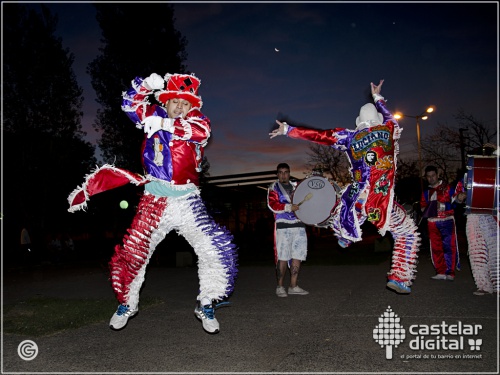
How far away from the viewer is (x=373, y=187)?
4.64 metres

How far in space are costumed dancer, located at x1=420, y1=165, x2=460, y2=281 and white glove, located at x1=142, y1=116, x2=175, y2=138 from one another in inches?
178

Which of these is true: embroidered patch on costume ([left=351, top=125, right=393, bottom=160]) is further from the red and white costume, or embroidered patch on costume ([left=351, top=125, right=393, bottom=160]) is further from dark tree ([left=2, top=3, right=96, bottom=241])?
dark tree ([left=2, top=3, right=96, bottom=241])

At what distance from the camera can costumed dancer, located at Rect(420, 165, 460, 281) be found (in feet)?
21.4

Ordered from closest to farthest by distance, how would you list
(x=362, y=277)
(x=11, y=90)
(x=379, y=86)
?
(x=379, y=86) < (x=362, y=277) < (x=11, y=90)

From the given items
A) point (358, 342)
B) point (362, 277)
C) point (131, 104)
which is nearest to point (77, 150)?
point (362, 277)

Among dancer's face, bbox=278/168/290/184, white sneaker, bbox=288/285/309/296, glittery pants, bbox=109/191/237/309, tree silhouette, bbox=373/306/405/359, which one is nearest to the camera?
tree silhouette, bbox=373/306/405/359

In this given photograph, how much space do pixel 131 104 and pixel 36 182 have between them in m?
14.5

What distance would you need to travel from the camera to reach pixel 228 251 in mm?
3828

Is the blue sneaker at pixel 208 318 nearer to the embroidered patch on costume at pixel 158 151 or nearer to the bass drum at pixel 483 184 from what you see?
the embroidered patch on costume at pixel 158 151

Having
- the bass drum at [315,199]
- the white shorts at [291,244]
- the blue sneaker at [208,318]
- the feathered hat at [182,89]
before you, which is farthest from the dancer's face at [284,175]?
the blue sneaker at [208,318]

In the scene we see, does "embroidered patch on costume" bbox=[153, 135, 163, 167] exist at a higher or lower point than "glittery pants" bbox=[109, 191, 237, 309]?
higher

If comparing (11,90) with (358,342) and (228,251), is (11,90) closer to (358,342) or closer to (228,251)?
(228,251)

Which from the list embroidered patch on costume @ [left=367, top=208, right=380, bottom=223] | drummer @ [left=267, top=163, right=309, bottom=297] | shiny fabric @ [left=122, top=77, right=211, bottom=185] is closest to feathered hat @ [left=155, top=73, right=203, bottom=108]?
shiny fabric @ [left=122, top=77, right=211, bottom=185]

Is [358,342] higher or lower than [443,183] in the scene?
lower
